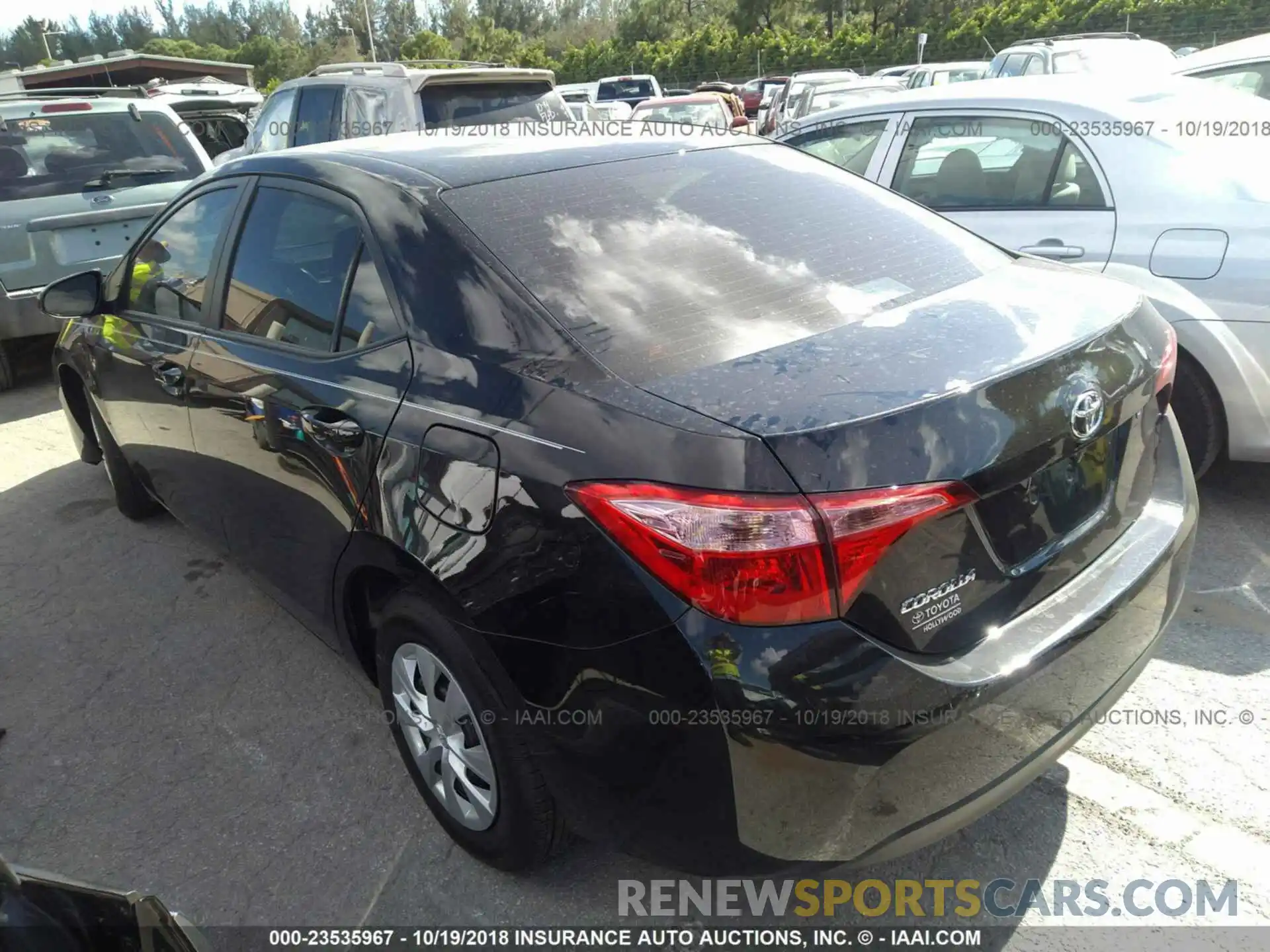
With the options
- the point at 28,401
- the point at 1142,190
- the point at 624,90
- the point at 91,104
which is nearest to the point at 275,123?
the point at 91,104

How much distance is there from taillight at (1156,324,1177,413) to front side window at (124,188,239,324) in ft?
9.08

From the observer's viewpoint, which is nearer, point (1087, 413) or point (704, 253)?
point (1087, 413)

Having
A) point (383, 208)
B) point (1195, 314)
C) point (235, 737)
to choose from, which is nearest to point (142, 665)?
Result: point (235, 737)

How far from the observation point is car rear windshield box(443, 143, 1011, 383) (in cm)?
214

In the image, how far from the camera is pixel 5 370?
Answer: 704 centimetres

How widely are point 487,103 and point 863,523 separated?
24.2 feet

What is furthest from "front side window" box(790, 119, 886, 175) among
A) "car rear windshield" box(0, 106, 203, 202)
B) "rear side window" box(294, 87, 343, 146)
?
"car rear windshield" box(0, 106, 203, 202)

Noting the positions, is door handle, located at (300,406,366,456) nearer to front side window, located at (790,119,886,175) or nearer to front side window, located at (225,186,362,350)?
front side window, located at (225,186,362,350)

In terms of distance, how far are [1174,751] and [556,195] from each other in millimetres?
2292

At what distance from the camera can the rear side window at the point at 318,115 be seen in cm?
829

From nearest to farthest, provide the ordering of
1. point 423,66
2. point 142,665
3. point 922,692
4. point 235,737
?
point 922,692 < point 235,737 < point 142,665 < point 423,66

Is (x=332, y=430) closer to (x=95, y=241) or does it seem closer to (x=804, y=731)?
(x=804, y=731)

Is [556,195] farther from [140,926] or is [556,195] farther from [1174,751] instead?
[1174,751]

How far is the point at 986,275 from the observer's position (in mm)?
2527
